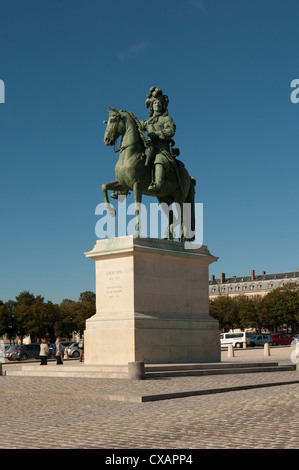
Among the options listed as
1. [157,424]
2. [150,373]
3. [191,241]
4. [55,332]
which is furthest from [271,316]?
[157,424]

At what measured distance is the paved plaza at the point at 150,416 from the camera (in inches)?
343

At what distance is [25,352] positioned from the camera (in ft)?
172

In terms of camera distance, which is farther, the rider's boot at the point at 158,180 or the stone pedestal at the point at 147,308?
the rider's boot at the point at 158,180

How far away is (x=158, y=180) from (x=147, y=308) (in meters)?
4.64

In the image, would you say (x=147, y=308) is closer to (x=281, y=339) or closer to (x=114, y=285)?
(x=114, y=285)

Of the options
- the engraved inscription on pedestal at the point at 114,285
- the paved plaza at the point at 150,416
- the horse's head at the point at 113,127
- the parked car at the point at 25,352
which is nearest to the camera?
the paved plaza at the point at 150,416

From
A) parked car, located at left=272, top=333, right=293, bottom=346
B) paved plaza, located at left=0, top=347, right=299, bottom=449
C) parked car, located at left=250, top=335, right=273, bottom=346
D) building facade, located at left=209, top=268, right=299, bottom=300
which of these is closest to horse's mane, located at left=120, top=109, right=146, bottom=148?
paved plaza, located at left=0, top=347, right=299, bottom=449

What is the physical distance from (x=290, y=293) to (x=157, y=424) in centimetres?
10360

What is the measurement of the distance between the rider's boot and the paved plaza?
25.8 ft

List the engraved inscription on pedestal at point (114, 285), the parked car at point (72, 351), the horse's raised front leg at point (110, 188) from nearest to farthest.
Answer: the engraved inscription on pedestal at point (114, 285) < the horse's raised front leg at point (110, 188) < the parked car at point (72, 351)

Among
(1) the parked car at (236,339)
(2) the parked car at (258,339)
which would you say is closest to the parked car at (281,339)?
(2) the parked car at (258,339)

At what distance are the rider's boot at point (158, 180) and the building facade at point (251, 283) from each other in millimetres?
137320

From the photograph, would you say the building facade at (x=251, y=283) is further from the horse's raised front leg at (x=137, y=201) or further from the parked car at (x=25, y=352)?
the horse's raised front leg at (x=137, y=201)

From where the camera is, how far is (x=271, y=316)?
11075 cm
